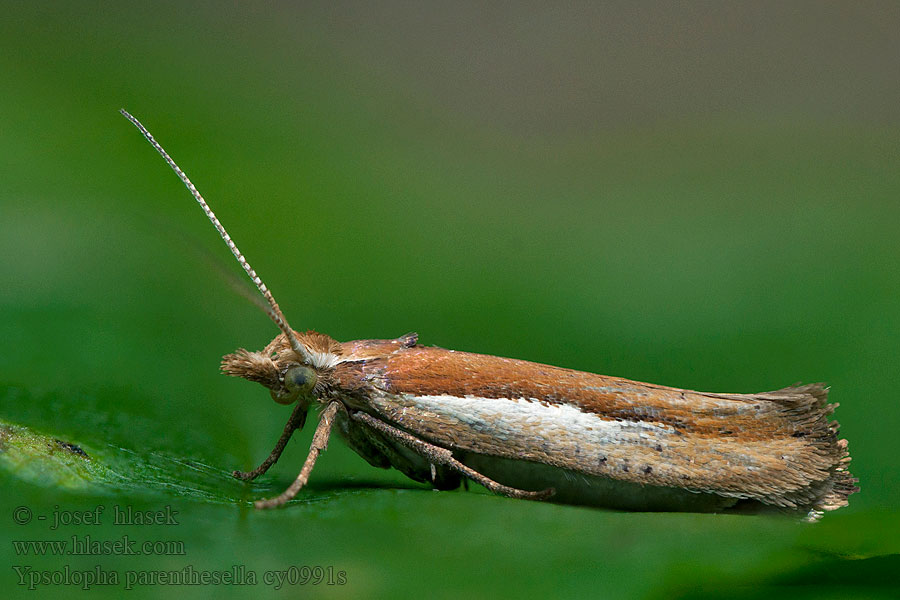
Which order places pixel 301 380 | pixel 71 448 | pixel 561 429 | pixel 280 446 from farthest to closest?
1. pixel 280 446
2. pixel 301 380
3. pixel 561 429
4. pixel 71 448

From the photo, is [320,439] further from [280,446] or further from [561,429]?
[561,429]

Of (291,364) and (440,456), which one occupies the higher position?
(291,364)

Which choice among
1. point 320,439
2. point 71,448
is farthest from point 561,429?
point 71,448

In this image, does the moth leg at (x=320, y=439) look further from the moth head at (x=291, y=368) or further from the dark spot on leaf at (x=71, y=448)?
the dark spot on leaf at (x=71, y=448)

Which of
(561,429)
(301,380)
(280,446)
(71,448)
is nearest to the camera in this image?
(71,448)

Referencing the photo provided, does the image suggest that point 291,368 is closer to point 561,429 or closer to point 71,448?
point 71,448

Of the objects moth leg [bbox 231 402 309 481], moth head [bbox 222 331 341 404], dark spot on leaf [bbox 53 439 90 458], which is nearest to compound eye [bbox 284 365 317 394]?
moth head [bbox 222 331 341 404]

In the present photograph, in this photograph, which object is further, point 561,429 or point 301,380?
point 301,380

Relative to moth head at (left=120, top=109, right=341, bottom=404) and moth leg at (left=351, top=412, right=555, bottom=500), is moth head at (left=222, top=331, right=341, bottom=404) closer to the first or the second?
moth head at (left=120, top=109, right=341, bottom=404)
